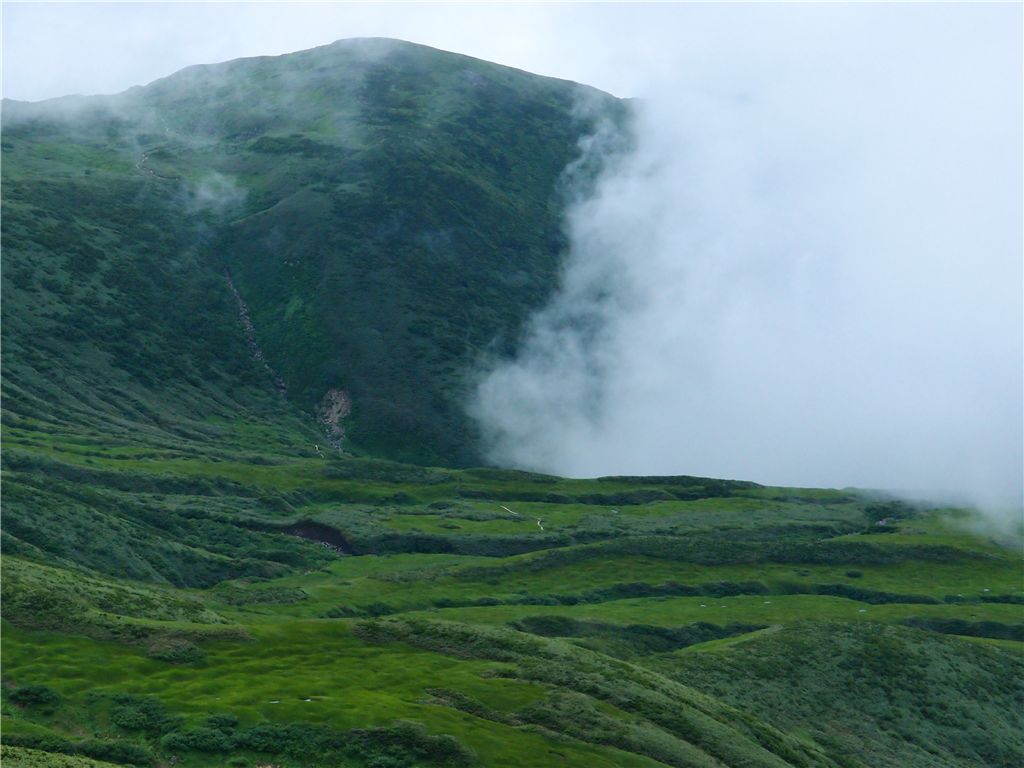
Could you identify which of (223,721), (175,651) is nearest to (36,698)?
(223,721)

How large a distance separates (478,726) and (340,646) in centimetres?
1608

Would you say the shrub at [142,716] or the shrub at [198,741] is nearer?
the shrub at [198,741]

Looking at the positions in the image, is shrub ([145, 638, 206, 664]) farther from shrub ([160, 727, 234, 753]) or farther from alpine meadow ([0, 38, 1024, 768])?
shrub ([160, 727, 234, 753])

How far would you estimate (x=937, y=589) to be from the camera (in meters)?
174

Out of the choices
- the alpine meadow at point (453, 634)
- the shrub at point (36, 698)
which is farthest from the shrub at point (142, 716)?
the shrub at point (36, 698)

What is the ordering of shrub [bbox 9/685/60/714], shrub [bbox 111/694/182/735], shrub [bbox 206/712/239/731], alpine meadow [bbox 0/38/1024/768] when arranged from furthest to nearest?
alpine meadow [bbox 0/38/1024/768], shrub [bbox 206/712/239/731], shrub [bbox 111/694/182/735], shrub [bbox 9/685/60/714]

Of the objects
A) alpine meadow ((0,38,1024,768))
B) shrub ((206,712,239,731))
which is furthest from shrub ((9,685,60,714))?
shrub ((206,712,239,731))

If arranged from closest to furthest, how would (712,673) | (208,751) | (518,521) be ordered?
(208,751)
(712,673)
(518,521)

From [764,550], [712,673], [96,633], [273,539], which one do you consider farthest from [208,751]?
[764,550]

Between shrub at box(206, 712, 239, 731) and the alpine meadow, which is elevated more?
the alpine meadow

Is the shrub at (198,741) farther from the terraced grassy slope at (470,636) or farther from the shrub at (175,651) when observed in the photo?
the shrub at (175,651)

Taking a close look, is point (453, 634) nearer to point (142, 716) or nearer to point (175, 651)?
point (175, 651)

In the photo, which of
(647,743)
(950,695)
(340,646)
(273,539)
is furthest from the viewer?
(273,539)

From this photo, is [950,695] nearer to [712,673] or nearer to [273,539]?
[712,673]
